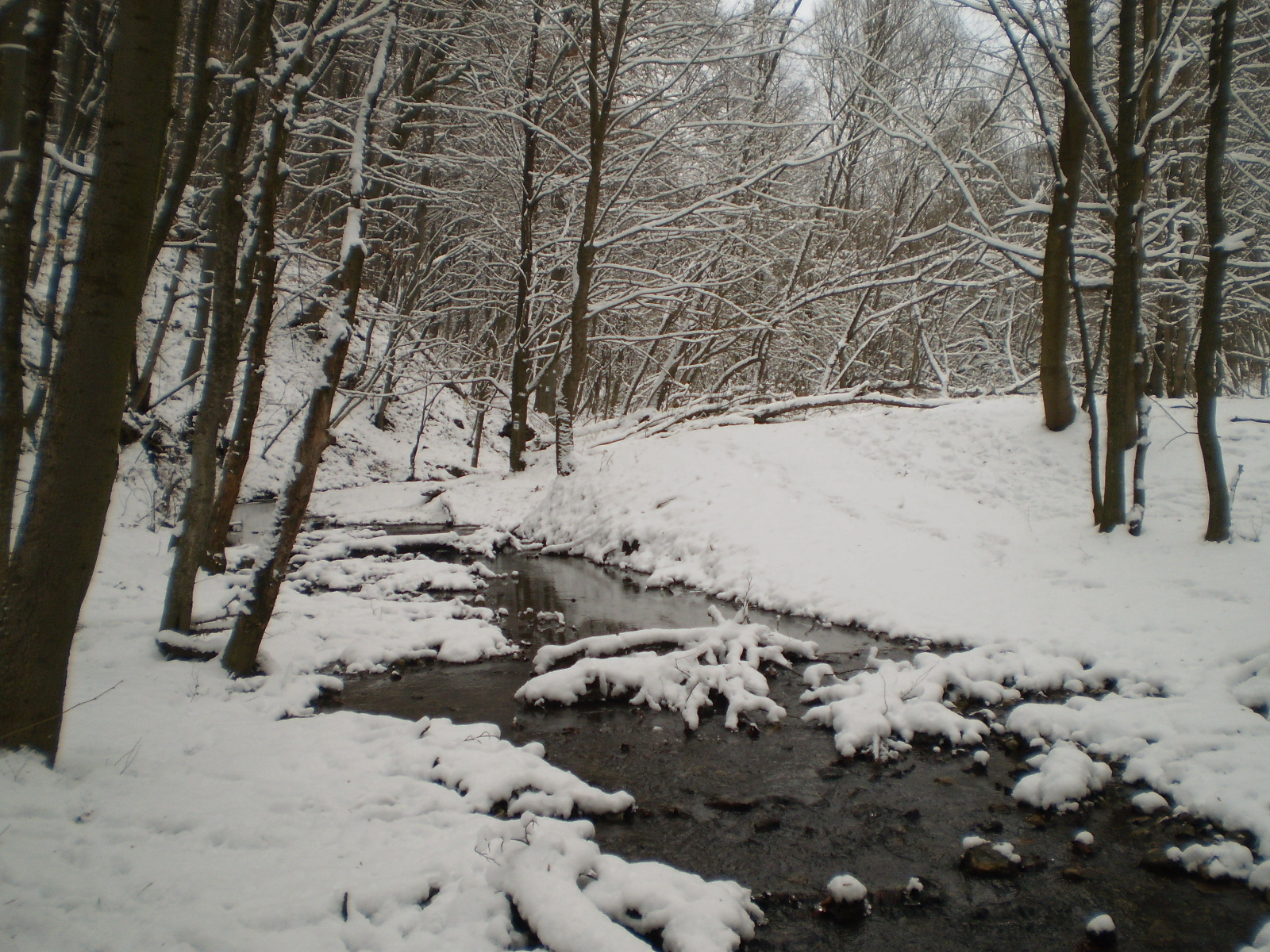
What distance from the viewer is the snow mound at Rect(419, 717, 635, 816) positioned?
3.44 m

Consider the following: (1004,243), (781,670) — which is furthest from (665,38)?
(781,670)

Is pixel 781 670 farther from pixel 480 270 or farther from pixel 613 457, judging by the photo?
pixel 480 270

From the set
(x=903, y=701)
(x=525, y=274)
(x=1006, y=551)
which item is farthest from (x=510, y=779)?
(x=525, y=274)

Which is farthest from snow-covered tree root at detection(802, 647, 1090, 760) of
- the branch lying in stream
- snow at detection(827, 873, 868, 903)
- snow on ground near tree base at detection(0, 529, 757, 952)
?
the branch lying in stream

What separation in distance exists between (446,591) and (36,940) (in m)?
5.87

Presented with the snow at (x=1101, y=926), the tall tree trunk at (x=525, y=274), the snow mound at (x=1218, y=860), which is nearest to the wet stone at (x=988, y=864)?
the snow at (x=1101, y=926)

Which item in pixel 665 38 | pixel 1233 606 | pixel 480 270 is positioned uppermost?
pixel 665 38

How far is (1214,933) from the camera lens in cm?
269

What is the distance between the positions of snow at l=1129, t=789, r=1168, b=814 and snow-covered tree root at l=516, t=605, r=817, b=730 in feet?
6.70

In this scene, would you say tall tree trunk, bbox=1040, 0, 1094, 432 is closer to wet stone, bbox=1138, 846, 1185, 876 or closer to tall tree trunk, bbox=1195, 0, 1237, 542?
tall tree trunk, bbox=1195, 0, 1237, 542

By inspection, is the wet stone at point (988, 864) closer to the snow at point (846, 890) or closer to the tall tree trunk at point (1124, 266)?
the snow at point (846, 890)

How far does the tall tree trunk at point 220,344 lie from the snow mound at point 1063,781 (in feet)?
20.0

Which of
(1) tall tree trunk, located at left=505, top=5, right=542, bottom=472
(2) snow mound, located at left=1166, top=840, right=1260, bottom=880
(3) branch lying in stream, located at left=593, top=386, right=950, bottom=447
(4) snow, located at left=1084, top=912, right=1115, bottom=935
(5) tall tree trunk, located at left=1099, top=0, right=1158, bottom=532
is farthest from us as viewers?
(1) tall tree trunk, located at left=505, top=5, right=542, bottom=472

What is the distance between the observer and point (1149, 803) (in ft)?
11.5
